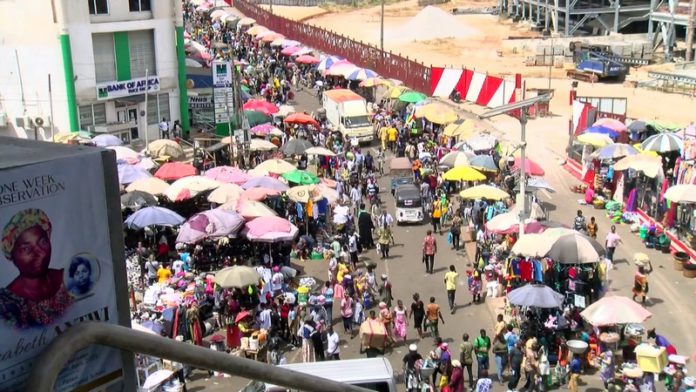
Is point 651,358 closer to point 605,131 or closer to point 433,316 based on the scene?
point 433,316

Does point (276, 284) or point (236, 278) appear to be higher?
point (236, 278)

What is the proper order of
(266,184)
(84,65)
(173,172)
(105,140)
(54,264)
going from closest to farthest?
(54,264) < (266,184) < (173,172) < (105,140) < (84,65)

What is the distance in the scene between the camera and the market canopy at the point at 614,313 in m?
16.1

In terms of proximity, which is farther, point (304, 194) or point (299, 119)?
point (299, 119)

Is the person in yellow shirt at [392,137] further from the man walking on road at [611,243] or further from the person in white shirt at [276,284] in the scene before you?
the person in white shirt at [276,284]

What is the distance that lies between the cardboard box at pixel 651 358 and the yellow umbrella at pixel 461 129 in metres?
18.4

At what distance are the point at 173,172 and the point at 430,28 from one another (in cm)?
4761

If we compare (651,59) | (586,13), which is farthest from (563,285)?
(586,13)

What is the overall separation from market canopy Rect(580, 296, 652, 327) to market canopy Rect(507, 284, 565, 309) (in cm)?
69

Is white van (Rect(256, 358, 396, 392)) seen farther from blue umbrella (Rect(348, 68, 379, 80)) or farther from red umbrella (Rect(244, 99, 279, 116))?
blue umbrella (Rect(348, 68, 379, 80))

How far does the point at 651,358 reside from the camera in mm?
15336

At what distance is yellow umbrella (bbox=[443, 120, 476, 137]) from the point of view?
33.4 m

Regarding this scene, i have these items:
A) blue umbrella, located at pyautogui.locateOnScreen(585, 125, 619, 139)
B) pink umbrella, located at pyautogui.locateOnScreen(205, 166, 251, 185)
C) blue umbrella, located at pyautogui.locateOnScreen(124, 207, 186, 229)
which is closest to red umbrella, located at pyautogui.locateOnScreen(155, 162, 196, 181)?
pink umbrella, located at pyautogui.locateOnScreen(205, 166, 251, 185)

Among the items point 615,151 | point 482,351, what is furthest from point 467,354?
point 615,151
